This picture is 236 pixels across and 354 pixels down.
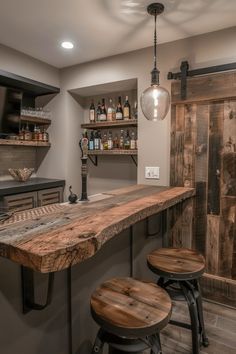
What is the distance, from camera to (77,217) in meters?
1.26

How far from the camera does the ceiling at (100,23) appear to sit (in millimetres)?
1992

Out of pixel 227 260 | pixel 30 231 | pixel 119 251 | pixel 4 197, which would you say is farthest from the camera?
pixel 4 197

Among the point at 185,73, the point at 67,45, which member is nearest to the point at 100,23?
the point at 67,45

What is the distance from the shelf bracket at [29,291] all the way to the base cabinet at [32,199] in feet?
5.33

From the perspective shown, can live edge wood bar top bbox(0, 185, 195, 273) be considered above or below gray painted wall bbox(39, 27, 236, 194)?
below

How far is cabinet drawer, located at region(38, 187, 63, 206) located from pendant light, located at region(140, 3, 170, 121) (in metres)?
1.75

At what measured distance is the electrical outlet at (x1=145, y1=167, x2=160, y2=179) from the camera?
2.71 m

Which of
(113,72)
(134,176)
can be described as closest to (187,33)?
(113,72)

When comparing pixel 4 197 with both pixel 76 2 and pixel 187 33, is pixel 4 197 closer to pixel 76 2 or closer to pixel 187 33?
pixel 76 2

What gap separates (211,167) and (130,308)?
165 cm

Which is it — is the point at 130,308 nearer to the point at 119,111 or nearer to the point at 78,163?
the point at 119,111

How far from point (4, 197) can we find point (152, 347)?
214 cm

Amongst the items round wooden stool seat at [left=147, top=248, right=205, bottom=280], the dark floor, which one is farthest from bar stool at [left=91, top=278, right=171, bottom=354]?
the dark floor

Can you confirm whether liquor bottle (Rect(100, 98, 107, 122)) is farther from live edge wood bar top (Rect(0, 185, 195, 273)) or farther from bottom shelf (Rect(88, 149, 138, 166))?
live edge wood bar top (Rect(0, 185, 195, 273))
